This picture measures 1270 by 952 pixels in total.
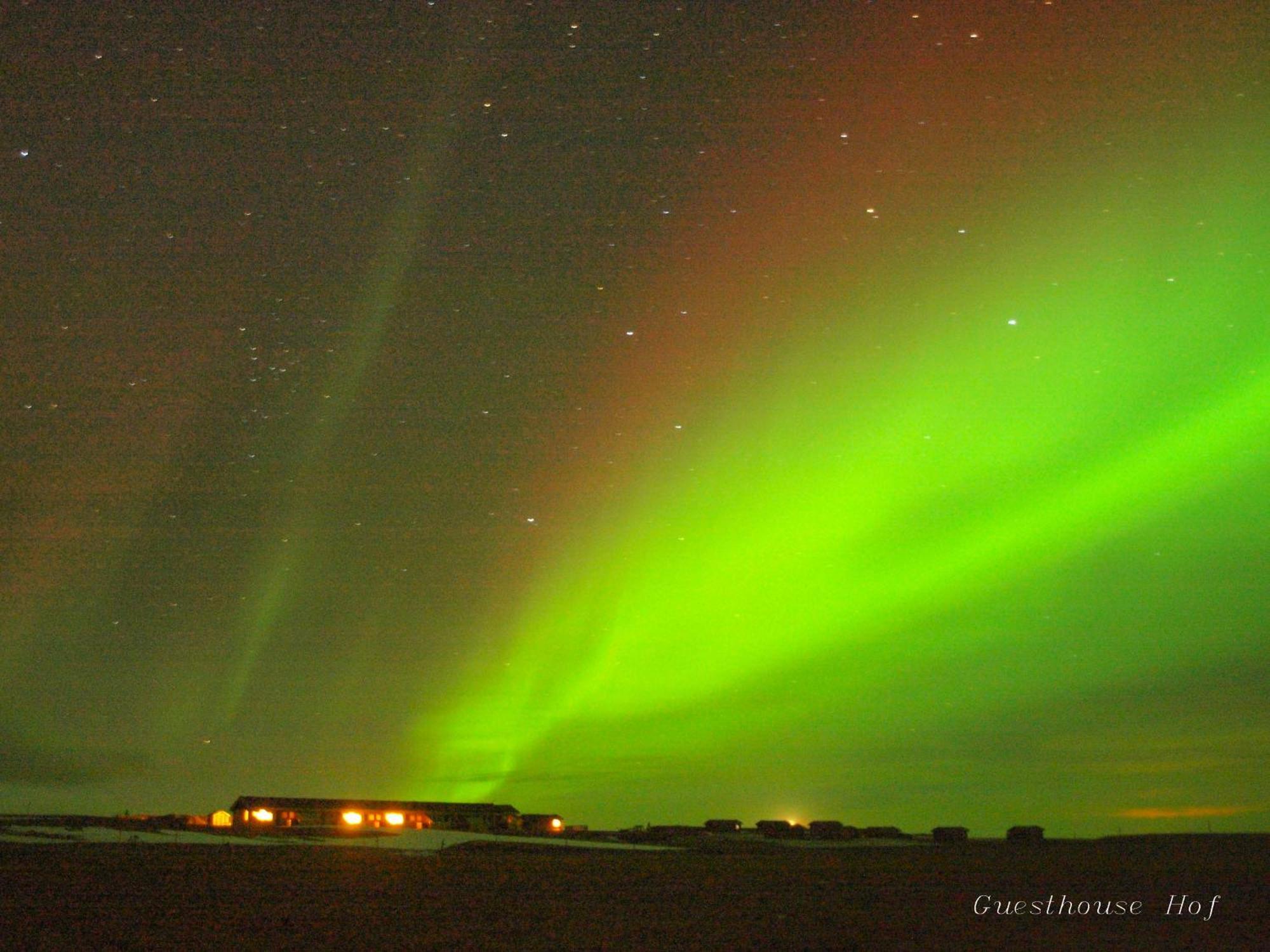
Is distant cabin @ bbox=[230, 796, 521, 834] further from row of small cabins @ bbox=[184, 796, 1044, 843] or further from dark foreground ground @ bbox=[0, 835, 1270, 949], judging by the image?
dark foreground ground @ bbox=[0, 835, 1270, 949]

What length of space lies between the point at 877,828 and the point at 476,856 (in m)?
40.1

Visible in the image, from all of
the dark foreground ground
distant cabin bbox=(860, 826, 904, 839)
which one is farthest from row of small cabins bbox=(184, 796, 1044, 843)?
the dark foreground ground

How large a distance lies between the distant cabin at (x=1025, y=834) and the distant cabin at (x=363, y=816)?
2779cm

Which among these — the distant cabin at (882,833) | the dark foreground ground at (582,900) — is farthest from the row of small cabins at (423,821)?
the dark foreground ground at (582,900)

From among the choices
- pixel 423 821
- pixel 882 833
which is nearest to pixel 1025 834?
pixel 882 833

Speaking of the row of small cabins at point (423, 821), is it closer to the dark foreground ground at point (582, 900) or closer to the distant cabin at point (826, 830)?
the distant cabin at point (826, 830)

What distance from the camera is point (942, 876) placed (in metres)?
34.5

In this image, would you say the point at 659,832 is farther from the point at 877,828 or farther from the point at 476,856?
the point at 476,856

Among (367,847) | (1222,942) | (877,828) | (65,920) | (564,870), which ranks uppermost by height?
(877,828)

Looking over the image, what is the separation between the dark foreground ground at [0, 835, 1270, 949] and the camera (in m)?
19.7

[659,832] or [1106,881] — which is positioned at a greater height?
[659,832]

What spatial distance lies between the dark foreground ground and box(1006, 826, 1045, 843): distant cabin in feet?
76.8

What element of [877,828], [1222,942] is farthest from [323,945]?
[877,828]

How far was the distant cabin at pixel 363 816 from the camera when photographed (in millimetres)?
70188
